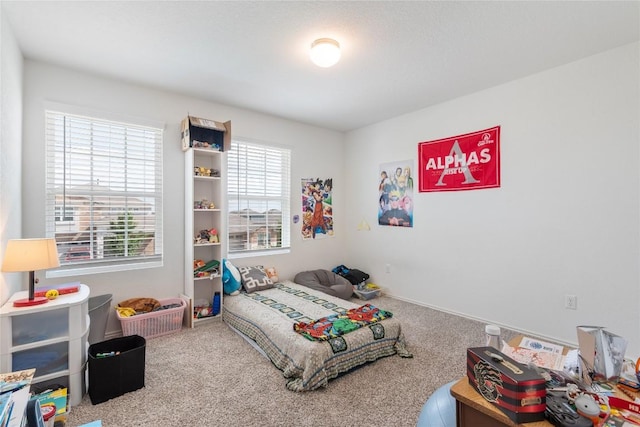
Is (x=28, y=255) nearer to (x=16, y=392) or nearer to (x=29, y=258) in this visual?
(x=29, y=258)

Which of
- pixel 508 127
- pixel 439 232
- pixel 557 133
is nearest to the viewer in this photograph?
pixel 557 133

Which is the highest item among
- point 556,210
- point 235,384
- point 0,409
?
point 556,210

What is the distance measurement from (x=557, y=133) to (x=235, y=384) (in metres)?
3.53

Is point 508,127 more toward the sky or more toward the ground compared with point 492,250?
more toward the sky

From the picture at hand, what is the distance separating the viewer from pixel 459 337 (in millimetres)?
2926

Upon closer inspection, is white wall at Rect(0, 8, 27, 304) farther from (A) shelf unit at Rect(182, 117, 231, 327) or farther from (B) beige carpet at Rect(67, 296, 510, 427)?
(A) shelf unit at Rect(182, 117, 231, 327)

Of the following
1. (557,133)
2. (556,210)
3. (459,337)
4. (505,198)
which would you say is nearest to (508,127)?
(557,133)

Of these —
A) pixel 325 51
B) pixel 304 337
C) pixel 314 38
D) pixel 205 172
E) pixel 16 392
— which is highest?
pixel 314 38

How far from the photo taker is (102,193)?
2984mm

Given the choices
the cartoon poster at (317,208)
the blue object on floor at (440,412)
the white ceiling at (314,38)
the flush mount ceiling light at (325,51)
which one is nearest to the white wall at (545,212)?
the white ceiling at (314,38)

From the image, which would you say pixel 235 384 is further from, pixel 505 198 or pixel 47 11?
pixel 505 198

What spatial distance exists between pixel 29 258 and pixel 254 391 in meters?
1.66

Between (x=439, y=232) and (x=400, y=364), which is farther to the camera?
(x=439, y=232)

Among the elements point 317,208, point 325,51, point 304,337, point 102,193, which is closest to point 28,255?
point 102,193
